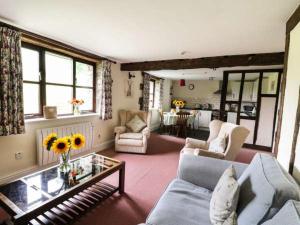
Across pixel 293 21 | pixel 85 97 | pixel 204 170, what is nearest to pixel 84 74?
pixel 85 97

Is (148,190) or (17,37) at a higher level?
(17,37)

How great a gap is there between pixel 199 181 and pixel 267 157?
2.12ft

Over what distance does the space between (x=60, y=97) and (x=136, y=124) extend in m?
1.76

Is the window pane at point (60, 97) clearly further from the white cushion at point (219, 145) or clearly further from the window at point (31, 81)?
the white cushion at point (219, 145)

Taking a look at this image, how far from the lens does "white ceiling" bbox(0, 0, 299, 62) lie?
1616 millimetres

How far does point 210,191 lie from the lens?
5.41ft

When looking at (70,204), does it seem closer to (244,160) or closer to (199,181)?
(199,181)

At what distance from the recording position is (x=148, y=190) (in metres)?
2.39

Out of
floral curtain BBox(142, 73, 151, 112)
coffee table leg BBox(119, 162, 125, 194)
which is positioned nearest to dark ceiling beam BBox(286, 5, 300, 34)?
coffee table leg BBox(119, 162, 125, 194)

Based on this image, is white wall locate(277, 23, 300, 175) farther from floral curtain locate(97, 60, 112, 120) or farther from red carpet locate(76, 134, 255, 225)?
floral curtain locate(97, 60, 112, 120)

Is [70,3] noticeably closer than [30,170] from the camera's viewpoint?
Yes

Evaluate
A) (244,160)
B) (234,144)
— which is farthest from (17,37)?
(244,160)

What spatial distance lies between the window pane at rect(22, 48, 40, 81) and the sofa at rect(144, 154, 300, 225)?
2.61 m

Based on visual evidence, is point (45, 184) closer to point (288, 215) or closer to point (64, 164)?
point (64, 164)
